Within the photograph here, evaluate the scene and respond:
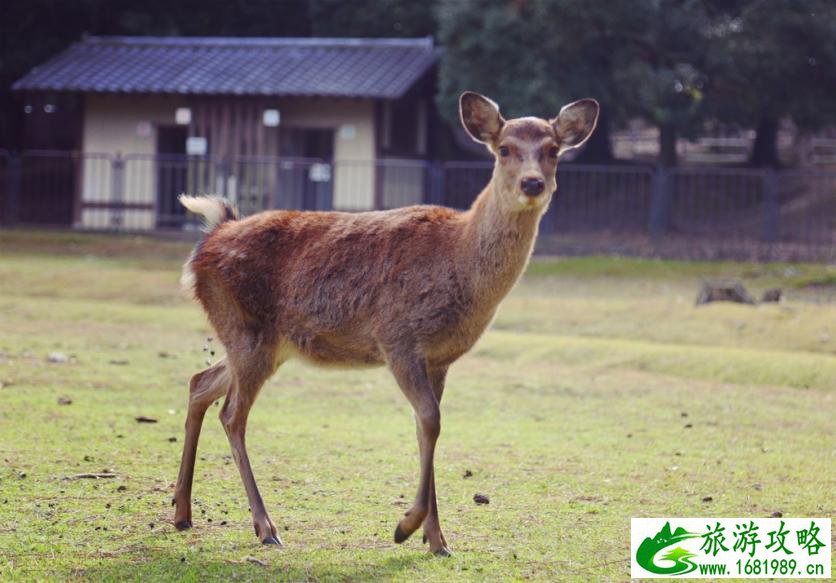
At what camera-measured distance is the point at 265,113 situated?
2853 cm

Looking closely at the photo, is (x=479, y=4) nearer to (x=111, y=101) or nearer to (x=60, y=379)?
(x=111, y=101)

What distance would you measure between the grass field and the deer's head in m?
1.82

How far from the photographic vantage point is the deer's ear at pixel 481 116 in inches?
286

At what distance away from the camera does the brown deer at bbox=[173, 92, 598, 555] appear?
680 cm

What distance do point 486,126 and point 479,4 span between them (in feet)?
66.8

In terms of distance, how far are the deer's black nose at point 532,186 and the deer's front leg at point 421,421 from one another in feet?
3.45

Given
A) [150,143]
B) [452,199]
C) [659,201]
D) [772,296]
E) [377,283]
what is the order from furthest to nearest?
[150,143] < [452,199] < [659,201] < [772,296] < [377,283]

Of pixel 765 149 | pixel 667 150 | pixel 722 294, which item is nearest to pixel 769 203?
pixel 667 150

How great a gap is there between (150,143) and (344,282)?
77.3 ft

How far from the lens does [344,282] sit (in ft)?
23.5

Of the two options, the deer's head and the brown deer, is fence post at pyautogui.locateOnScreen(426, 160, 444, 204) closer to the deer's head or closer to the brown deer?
the brown deer

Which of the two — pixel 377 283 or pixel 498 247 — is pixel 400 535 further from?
pixel 498 247

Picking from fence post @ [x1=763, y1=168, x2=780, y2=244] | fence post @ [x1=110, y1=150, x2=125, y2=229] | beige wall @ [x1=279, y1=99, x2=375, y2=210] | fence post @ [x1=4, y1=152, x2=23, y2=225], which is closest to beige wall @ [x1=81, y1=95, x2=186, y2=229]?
fence post @ [x1=110, y1=150, x2=125, y2=229]

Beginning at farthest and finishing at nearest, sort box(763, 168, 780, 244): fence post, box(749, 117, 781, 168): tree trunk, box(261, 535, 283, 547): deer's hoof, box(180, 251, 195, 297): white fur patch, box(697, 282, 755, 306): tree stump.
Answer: box(749, 117, 781, 168): tree trunk → box(763, 168, 780, 244): fence post → box(697, 282, 755, 306): tree stump → box(180, 251, 195, 297): white fur patch → box(261, 535, 283, 547): deer's hoof
